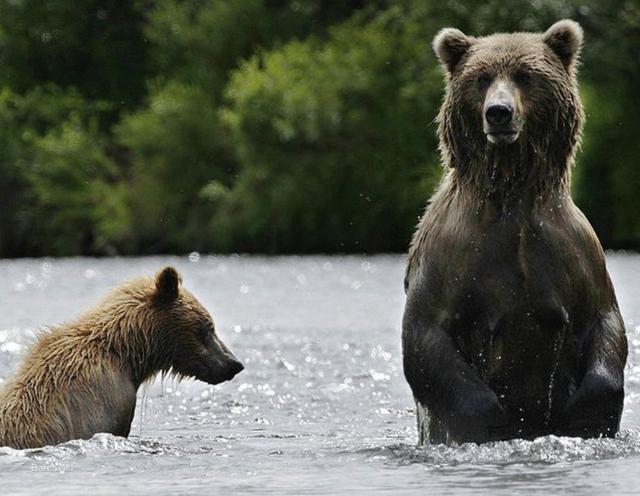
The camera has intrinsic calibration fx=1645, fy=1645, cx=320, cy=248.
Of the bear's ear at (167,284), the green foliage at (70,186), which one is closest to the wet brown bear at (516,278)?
the bear's ear at (167,284)

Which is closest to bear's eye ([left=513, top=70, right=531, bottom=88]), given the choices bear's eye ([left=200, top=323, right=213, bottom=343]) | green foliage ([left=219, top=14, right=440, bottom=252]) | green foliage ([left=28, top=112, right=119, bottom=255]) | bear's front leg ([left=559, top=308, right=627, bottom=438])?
bear's front leg ([left=559, top=308, right=627, bottom=438])

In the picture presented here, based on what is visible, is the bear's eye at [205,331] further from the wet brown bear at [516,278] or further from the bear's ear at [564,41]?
the bear's ear at [564,41]

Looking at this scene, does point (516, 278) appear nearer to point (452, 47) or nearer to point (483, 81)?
point (483, 81)

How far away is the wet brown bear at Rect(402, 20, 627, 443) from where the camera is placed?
313 inches

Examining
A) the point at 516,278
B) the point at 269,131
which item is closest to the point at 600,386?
the point at 516,278

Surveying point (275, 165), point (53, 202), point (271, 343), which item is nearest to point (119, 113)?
point (53, 202)

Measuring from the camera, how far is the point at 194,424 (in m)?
10.7

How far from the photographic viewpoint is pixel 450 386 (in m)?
8.02

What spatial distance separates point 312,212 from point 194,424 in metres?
27.7

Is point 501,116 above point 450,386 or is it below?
above

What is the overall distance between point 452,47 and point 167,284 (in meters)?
2.28

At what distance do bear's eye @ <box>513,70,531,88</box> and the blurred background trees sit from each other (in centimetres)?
2740

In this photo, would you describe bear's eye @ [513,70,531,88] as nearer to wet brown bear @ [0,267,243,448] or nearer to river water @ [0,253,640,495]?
river water @ [0,253,640,495]

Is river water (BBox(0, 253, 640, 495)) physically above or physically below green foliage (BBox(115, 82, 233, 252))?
below
